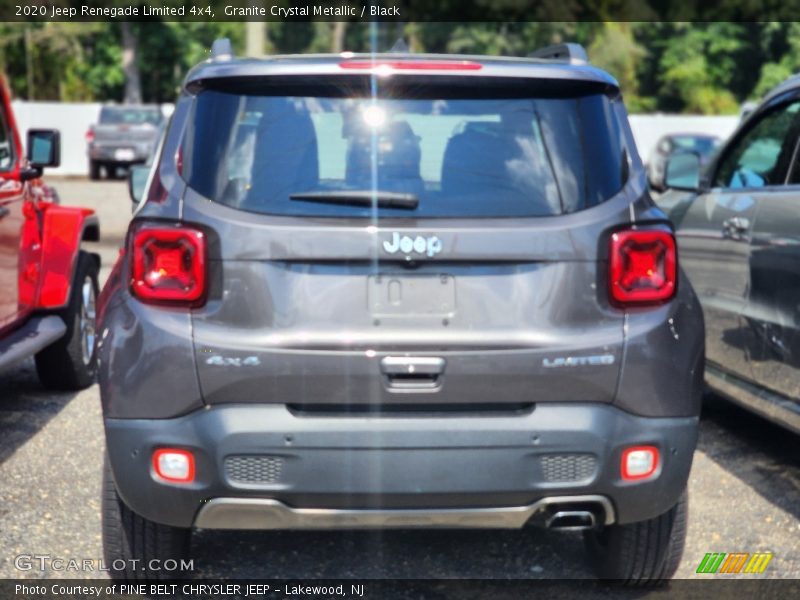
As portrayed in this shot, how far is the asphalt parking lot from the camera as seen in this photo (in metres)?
4.61

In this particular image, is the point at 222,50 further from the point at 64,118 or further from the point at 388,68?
the point at 64,118

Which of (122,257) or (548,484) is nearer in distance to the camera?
(548,484)

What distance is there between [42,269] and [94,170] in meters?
26.2

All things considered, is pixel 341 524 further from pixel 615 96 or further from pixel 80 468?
pixel 80 468

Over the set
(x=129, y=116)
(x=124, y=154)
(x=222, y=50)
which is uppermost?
(x=222, y=50)

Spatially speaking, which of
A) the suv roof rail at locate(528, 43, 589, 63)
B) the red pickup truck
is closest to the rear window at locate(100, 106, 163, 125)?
the red pickup truck

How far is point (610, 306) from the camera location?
3.74m

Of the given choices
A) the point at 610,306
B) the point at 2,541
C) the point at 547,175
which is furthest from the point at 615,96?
the point at 2,541

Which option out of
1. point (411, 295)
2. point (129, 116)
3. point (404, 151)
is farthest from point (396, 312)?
point (129, 116)

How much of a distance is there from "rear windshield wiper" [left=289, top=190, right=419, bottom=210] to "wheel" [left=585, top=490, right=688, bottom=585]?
1.40 m

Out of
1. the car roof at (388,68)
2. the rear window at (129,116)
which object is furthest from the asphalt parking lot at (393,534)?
the rear window at (129,116)

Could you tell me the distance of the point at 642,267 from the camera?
12.4ft

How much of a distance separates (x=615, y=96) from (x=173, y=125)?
4.65 ft

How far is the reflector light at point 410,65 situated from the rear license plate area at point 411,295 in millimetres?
665
